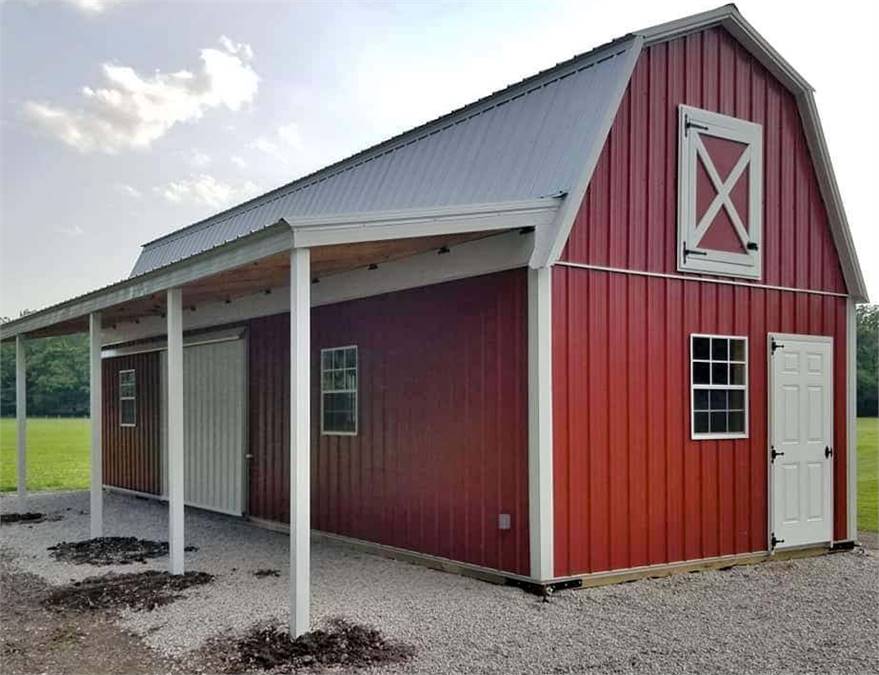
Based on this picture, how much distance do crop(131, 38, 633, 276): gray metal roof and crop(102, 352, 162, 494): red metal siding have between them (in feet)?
15.0

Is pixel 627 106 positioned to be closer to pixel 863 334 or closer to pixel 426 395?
pixel 426 395

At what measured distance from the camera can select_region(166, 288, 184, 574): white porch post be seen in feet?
23.4

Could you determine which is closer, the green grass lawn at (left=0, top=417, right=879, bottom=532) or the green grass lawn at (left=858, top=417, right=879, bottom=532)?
the green grass lawn at (left=858, top=417, right=879, bottom=532)

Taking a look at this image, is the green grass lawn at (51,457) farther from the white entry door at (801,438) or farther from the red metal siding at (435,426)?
the white entry door at (801,438)

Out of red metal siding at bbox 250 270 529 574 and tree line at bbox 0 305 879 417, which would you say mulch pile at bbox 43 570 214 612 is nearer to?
red metal siding at bbox 250 270 529 574

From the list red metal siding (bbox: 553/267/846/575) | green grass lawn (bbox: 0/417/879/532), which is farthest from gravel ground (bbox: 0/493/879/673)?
green grass lawn (bbox: 0/417/879/532)

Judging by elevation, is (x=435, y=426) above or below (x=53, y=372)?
above

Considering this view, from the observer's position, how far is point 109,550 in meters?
8.34

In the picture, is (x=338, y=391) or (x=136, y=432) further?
(x=136, y=432)

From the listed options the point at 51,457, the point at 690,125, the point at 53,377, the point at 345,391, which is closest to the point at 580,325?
the point at 690,125

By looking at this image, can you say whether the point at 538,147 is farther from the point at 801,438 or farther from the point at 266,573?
the point at 266,573

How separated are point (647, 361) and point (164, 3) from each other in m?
8.52

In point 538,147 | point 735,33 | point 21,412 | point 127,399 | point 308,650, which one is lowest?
point 308,650

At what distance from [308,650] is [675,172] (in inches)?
199
